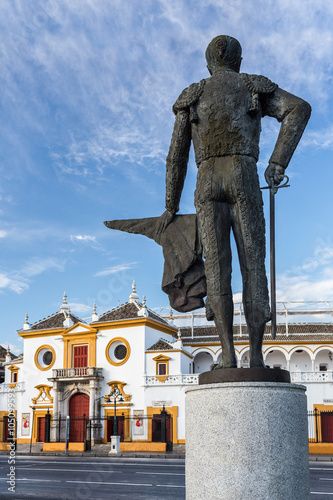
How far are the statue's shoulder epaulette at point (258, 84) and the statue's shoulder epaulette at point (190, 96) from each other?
324 millimetres

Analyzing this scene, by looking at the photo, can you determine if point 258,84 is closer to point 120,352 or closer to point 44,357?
point 120,352

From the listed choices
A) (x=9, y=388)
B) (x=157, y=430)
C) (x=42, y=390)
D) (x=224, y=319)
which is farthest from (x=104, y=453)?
(x=224, y=319)

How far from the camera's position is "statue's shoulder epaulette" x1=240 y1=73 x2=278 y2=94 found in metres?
3.88

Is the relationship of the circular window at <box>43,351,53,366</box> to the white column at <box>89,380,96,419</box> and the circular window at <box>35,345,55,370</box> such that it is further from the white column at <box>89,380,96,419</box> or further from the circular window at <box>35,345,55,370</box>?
the white column at <box>89,380,96,419</box>

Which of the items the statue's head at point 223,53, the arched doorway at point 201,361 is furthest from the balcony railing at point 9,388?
the statue's head at point 223,53

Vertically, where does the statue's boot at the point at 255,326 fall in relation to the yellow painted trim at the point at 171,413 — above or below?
above

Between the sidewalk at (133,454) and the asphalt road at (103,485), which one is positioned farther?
the sidewalk at (133,454)

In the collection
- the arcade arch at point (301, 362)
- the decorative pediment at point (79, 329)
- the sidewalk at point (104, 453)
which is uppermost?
the decorative pediment at point (79, 329)

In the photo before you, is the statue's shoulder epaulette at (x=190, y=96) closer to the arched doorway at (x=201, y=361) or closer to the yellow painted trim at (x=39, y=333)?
the yellow painted trim at (x=39, y=333)

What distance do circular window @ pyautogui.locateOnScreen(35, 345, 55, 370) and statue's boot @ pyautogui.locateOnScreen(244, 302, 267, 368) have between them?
30939 mm

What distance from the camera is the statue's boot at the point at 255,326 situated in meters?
3.70

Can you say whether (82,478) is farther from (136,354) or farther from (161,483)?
(136,354)

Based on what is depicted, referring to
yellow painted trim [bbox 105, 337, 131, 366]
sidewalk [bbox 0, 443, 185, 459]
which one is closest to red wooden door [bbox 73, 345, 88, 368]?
yellow painted trim [bbox 105, 337, 131, 366]

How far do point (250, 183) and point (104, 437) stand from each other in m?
27.9
